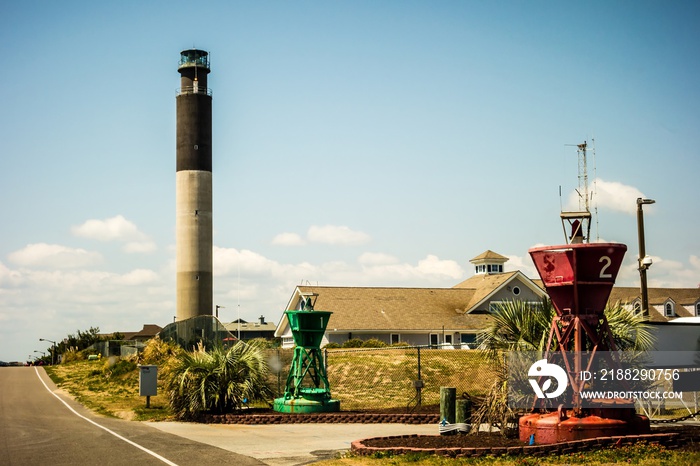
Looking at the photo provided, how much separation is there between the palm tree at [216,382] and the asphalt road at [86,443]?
1.89 meters

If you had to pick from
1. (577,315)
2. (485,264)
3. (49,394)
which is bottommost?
(49,394)

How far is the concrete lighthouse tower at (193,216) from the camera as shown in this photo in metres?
68.2

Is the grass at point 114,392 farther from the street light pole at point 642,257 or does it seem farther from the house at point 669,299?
the house at point 669,299

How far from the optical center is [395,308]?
203 feet

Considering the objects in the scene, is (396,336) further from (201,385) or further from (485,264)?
(201,385)

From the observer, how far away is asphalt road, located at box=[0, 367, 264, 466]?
17.1 meters

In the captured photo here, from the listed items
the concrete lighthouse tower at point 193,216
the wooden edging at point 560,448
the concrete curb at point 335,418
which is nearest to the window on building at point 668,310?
the concrete lighthouse tower at point 193,216

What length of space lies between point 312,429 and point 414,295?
4163cm

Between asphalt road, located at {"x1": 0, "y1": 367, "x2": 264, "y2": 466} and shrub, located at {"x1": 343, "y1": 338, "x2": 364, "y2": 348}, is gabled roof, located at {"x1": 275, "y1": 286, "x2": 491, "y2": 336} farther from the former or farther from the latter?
asphalt road, located at {"x1": 0, "y1": 367, "x2": 264, "y2": 466}

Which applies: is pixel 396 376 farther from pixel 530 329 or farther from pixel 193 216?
pixel 193 216

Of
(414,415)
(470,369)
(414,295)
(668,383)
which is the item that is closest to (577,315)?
(414,415)

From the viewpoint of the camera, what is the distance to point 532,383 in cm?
1789

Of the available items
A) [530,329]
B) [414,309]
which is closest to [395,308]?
[414,309]

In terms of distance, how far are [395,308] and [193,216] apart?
19287mm
